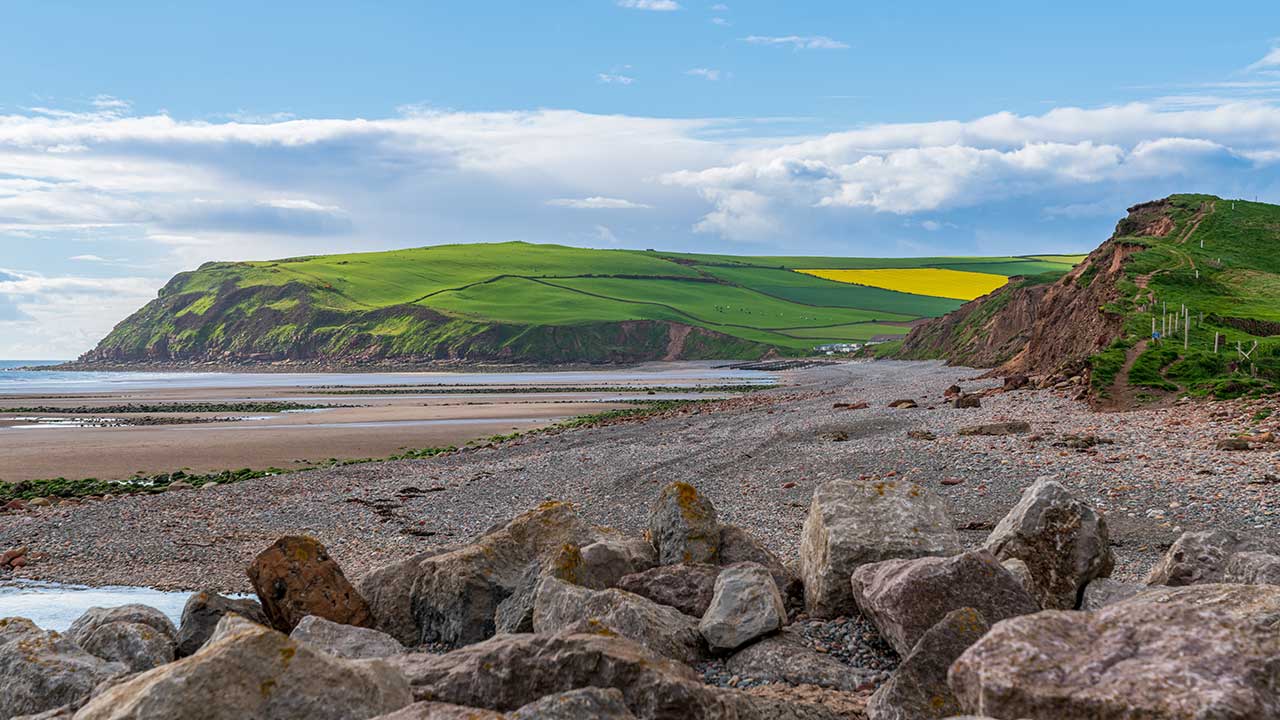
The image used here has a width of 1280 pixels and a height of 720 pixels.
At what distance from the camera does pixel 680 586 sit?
10938 mm

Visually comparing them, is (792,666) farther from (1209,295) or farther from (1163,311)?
(1209,295)

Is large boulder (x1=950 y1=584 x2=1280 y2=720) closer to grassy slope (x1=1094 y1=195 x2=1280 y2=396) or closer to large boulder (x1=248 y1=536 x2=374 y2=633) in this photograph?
large boulder (x1=248 y1=536 x2=374 y2=633)

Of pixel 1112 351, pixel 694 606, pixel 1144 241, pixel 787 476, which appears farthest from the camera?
pixel 1144 241

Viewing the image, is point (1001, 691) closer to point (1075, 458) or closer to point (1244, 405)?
point (1075, 458)

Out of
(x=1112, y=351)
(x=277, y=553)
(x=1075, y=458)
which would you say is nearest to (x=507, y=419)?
(x=1112, y=351)

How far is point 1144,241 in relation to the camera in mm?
69688

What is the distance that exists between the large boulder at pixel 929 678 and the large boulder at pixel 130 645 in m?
8.03

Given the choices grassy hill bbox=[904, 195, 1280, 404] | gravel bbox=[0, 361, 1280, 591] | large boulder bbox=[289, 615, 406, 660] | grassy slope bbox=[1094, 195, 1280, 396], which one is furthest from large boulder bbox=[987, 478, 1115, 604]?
grassy hill bbox=[904, 195, 1280, 404]

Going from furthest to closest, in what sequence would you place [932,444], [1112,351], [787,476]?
[1112,351] → [932,444] → [787,476]

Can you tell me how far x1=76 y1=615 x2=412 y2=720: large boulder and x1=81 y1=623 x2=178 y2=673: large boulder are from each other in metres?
4.31

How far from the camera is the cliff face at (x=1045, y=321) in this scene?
5572 centimetres

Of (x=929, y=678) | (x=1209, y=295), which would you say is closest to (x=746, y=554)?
(x=929, y=678)

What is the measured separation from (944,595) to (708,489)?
53.3 feet

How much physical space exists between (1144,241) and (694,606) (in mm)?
70274
